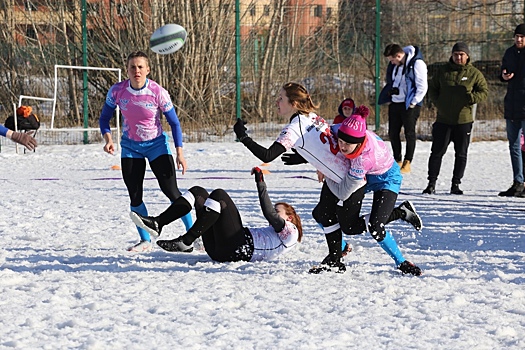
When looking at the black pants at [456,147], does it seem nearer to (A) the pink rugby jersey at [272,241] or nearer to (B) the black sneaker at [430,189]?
(B) the black sneaker at [430,189]

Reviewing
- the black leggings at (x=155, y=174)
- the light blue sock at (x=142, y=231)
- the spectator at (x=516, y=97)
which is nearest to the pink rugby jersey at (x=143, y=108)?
the black leggings at (x=155, y=174)

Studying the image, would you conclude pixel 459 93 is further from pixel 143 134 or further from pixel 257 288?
pixel 257 288

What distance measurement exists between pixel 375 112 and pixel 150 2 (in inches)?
234

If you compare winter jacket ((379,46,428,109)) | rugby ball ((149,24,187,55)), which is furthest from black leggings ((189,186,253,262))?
rugby ball ((149,24,187,55))

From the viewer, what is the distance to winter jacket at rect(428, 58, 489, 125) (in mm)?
10469

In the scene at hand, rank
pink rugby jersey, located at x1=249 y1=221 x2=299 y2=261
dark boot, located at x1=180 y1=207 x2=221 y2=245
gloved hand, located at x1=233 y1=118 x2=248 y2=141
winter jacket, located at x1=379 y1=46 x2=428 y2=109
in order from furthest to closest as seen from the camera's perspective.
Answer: winter jacket, located at x1=379 y1=46 x2=428 y2=109
pink rugby jersey, located at x1=249 y1=221 x2=299 y2=261
dark boot, located at x1=180 y1=207 x2=221 y2=245
gloved hand, located at x1=233 y1=118 x2=248 y2=141

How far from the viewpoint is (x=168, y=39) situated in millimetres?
14328

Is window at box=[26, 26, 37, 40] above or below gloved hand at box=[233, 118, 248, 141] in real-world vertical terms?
above

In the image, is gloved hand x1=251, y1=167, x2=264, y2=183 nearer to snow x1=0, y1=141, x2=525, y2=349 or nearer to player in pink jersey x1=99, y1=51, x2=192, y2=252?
snow x1=0, y1=141, x2=525, y2=349

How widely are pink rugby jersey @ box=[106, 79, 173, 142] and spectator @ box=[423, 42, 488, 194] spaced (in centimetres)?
466

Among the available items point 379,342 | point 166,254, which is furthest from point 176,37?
point 379,342

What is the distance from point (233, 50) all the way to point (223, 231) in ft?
43.4

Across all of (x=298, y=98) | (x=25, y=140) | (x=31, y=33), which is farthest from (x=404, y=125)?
(x=31, y=33)

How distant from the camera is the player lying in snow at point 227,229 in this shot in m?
6.04
